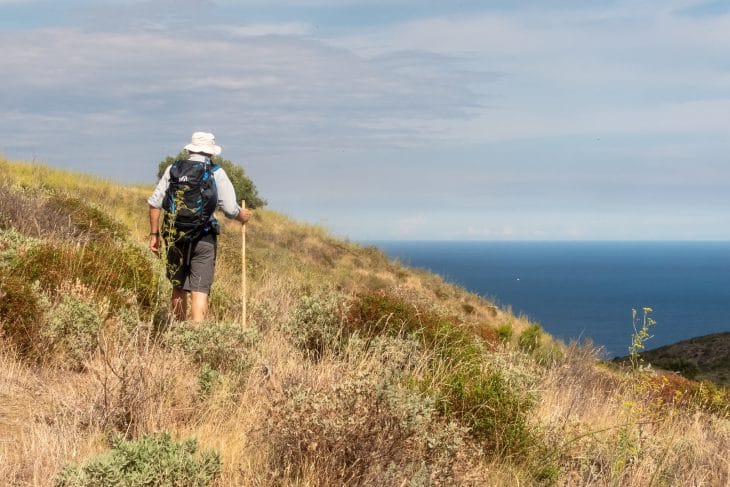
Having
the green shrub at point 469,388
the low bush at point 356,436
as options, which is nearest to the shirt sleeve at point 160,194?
the green shrub at point 469,388

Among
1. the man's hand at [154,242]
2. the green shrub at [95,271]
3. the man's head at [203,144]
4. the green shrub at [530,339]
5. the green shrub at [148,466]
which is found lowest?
the green shrub at [530,339]

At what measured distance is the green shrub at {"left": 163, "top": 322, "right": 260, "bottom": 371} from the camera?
259 inches

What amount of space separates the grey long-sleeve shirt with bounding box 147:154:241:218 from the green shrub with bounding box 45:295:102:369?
1291 millimetres

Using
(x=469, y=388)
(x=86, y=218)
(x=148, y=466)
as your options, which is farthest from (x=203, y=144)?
(x=86, y=218)

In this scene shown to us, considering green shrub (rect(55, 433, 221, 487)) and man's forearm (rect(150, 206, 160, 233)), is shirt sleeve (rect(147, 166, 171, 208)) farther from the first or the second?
green shrub (rect(55, 433, 221, 487))

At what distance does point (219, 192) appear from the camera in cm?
789

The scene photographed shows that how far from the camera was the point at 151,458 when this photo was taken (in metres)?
4.34

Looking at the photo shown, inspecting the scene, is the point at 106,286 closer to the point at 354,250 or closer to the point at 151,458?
the point at 151,458

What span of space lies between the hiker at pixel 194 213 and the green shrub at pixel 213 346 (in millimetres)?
913

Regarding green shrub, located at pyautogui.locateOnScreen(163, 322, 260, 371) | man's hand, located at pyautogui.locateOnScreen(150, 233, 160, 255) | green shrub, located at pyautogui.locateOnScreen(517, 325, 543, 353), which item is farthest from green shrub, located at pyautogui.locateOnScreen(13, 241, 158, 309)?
green shrub, located at pyautogui.locateOnScreen(517, 325, 543, 353)

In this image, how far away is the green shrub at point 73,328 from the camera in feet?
21.8

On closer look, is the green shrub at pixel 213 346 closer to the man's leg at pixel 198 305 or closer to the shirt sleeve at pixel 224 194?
the man's leg at pixel 198 305

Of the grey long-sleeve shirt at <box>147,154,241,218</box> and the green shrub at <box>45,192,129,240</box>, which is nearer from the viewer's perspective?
the grey long-sleeve shirt at <box>147,154,241,218</box>

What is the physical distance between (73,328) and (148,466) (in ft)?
9.55
